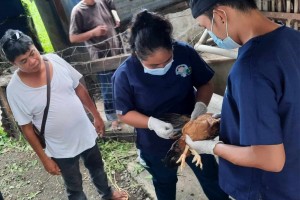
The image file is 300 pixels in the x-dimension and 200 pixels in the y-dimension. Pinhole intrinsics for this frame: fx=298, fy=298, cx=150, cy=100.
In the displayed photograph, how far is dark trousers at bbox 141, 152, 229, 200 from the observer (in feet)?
8.01

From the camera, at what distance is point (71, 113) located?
275 centimetres

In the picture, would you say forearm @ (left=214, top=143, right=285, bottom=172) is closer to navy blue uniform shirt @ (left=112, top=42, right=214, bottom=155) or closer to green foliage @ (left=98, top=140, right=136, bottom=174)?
navy blue uniform shirt @ (left=112, top=42, right=214, bottom=155)

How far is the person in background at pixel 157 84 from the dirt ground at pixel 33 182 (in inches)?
51.8

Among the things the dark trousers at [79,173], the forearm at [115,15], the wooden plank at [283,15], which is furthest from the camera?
the forearm at [115,15]

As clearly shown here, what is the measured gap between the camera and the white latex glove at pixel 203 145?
1694mm

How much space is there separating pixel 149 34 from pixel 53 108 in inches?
48.5

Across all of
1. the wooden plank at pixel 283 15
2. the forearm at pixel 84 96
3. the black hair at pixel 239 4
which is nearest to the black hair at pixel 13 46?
the forearm at pixel 84 96

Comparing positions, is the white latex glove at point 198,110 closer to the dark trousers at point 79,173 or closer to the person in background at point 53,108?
the person in background at point 53,108

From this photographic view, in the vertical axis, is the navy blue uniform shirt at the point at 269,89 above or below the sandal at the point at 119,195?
above

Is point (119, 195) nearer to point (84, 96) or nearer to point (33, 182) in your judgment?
point (84, 96)

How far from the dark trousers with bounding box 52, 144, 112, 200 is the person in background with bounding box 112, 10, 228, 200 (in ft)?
2.75

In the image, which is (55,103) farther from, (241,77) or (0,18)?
(0,18)

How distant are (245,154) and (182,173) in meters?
2.24

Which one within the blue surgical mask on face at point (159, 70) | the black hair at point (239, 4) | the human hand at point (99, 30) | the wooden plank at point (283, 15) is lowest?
the human hand at point (99, 30)
